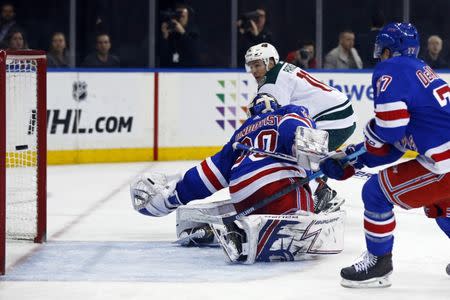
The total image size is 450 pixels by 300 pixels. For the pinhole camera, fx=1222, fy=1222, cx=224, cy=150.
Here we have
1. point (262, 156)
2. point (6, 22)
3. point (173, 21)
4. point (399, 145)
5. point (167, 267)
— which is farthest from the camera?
point (173, 21)

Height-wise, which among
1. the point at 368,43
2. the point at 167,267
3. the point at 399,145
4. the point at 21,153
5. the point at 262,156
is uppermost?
the point at 368,43

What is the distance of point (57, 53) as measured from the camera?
970 centimetres

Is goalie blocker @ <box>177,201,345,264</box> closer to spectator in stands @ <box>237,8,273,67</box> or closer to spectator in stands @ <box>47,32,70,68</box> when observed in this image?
spectator in stands @ <box>47,32,70,68</box>

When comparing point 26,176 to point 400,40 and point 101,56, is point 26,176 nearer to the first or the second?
point 101,56

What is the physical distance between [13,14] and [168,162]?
171cm

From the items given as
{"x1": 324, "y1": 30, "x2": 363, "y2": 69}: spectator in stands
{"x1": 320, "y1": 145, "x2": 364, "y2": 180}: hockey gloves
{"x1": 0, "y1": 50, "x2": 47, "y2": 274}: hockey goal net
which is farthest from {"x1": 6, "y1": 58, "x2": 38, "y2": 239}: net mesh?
{"x1": 324, "y1": 30, "x2": 363, "y2": 69}: spectator in stands

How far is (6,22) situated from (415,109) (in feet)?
18.9

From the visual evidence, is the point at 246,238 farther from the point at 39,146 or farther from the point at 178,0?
the point at 178,0

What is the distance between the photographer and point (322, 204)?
6.38 metres

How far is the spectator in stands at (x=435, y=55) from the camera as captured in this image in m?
10.6

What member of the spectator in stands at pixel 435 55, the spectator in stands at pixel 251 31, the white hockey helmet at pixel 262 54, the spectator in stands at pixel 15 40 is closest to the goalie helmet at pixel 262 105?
the white hockey helmet at pixel 262 54

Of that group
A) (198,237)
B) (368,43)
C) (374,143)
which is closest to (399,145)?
(374,143)

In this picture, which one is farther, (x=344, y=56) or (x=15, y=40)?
(x=344, y=56)

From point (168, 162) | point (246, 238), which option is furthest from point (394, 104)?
point (168, 162)
